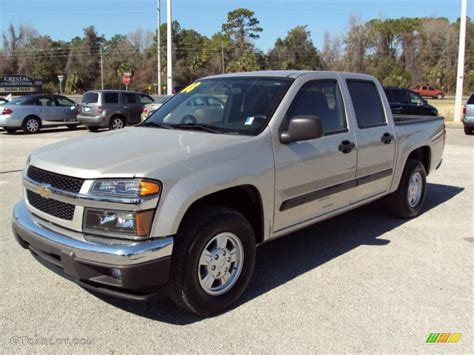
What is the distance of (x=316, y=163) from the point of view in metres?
4.35

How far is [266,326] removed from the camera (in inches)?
137

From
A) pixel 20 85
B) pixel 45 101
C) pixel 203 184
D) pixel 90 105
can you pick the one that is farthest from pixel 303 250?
pixel 20 85

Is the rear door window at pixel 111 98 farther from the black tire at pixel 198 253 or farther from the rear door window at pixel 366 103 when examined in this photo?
the black tire at pixel 198 253

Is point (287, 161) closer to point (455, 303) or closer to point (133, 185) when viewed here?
point (133, 185)

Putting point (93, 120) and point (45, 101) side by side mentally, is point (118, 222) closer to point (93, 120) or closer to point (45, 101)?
point (93, 120)

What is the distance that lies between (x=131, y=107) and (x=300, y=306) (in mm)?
17331

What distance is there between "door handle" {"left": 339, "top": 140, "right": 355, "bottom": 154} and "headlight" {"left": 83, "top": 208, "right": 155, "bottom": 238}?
7.39ft

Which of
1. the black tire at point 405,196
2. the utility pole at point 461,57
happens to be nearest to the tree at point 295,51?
the utility pole at point 461,57

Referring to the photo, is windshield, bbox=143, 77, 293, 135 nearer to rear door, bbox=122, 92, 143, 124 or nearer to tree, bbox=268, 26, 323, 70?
rear door, bbox=122, 92, 143, 124

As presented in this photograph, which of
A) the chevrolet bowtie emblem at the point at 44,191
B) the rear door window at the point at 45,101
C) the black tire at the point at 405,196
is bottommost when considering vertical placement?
the black tire at the point at 405,196

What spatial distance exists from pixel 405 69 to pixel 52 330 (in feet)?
299

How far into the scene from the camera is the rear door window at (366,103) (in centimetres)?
516

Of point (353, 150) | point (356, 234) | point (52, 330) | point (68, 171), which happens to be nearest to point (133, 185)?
point (68, 171)

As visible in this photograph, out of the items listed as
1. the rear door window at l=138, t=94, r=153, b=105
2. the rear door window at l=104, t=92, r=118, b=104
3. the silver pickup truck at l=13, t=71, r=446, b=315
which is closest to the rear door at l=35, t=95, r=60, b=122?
the rear door window at l=104, t=92, r=118, b=104
